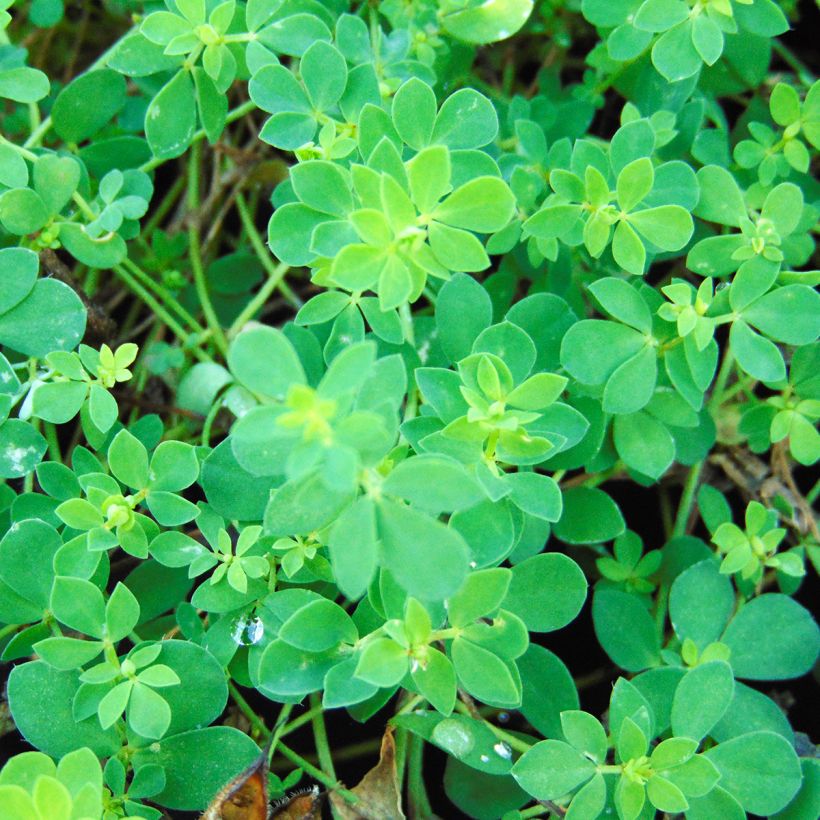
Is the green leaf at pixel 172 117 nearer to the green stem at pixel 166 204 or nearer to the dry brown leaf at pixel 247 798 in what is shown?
the green stem at pixel 166 204

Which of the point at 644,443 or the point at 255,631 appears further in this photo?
the point at 644,443

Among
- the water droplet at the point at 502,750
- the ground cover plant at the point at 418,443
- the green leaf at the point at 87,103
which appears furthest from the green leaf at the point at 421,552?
the green leaf at the point at 87,103

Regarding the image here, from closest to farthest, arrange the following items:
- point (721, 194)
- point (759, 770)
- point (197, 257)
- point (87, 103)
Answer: point (759, 770) → point (721, 194) → point (87, 103) → point (197, 257)

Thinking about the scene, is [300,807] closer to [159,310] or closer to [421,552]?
[421,552]

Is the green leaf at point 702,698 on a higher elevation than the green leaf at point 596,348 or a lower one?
lower

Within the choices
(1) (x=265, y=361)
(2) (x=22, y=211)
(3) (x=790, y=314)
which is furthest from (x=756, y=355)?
(2) (x=22, y=211)

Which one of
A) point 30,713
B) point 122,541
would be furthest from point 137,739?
point 122,541

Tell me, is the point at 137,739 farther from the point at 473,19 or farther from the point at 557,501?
the point at 473,19
